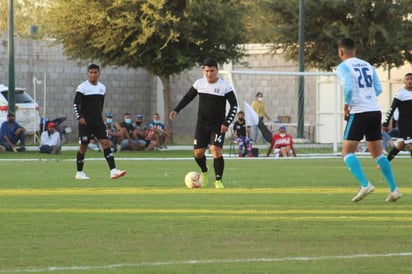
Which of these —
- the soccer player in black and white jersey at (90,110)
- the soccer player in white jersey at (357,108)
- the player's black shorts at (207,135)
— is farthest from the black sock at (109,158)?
the soccer player in white jersey at (357,108)

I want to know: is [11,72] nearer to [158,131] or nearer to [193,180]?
[158,131]

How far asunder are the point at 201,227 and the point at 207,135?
726 centimetres

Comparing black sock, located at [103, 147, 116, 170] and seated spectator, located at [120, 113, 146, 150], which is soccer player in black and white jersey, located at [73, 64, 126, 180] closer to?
black sock, located at [103, 147, 116, 170]

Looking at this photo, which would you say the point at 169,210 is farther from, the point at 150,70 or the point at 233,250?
the point at 150,70

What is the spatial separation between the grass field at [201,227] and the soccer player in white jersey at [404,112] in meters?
1.98

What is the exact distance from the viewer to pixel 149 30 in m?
44.0

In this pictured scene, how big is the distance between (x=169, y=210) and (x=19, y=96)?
29.8 metres

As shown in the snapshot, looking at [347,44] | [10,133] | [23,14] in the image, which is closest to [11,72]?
[10,133]

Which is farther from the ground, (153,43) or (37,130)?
(153,43)

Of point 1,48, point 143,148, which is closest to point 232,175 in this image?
point 143,148

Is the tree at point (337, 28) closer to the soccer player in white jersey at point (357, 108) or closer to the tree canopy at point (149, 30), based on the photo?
the tree canopy at point (149, 30)

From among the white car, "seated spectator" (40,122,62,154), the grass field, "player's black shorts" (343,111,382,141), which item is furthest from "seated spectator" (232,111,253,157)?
"player's black shorts" (343,111,382,141)

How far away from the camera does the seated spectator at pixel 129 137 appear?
131 feet

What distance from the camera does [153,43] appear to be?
150 feet
